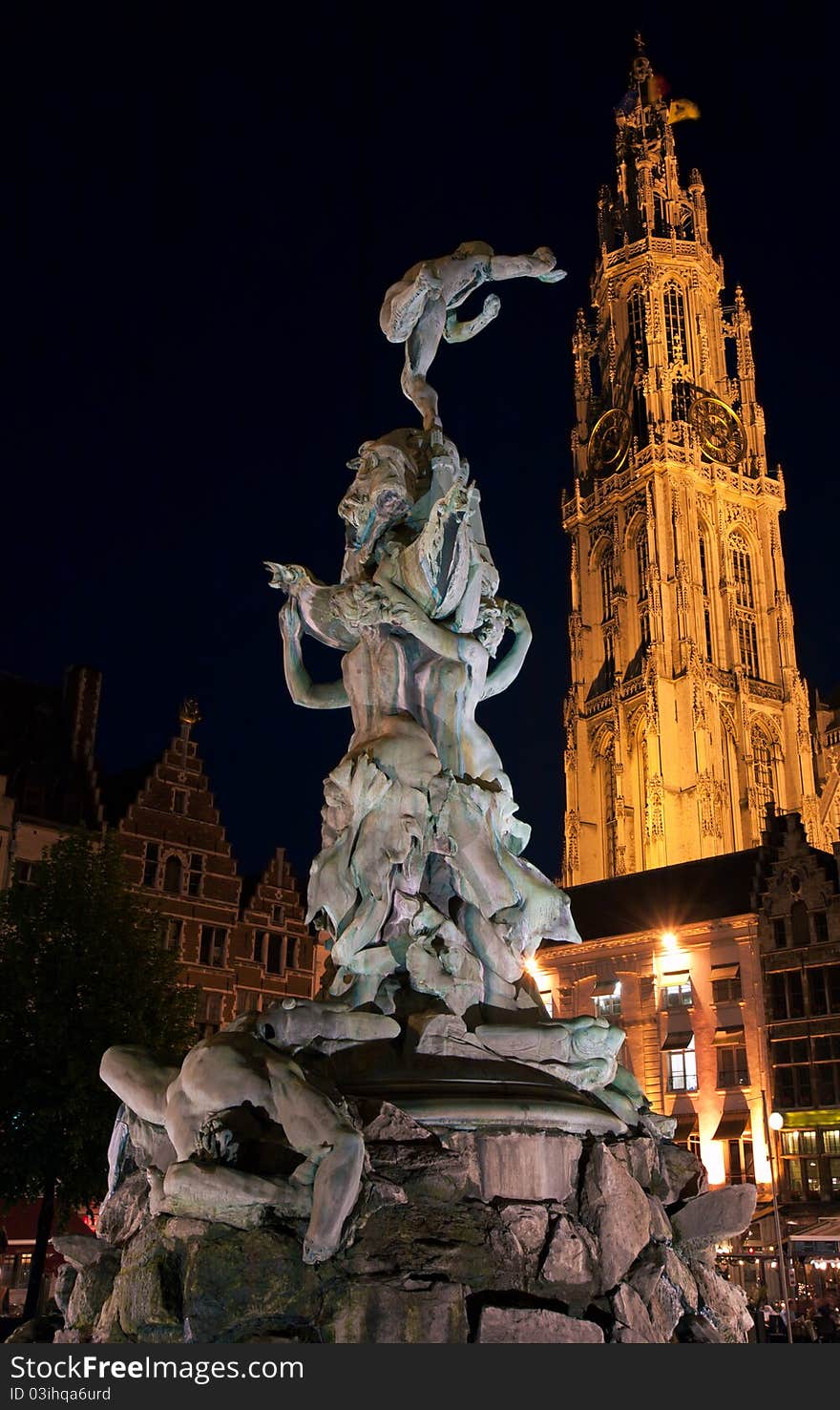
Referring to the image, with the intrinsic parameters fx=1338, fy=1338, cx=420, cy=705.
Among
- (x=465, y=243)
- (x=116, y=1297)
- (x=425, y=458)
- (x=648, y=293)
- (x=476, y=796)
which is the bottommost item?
(x=116, y=1297)

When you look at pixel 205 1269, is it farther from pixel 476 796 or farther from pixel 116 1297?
pixel 476 796

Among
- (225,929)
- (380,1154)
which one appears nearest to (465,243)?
(380,1154)

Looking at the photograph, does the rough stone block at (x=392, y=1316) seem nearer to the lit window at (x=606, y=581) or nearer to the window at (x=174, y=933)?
the window at (x=174, y=933)

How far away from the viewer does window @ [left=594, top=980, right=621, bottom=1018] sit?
41969 mm

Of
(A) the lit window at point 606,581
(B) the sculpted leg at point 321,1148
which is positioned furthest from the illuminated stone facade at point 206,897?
(A) the lit window at point 606,581

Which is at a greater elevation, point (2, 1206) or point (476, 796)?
point (476, 796)

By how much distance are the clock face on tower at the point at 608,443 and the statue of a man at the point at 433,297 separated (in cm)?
7171

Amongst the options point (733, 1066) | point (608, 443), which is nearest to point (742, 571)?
point (608, 443)

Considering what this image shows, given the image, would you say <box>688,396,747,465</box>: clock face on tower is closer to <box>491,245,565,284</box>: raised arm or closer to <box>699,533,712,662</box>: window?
<box>699,533,712,662</box>: window

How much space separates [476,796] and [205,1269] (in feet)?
13.5

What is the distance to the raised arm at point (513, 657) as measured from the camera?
1155 centimetres

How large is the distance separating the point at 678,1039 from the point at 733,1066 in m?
1.85

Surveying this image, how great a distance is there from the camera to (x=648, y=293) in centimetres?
8531

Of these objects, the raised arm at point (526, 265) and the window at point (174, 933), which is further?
the window at point (174, 933)
